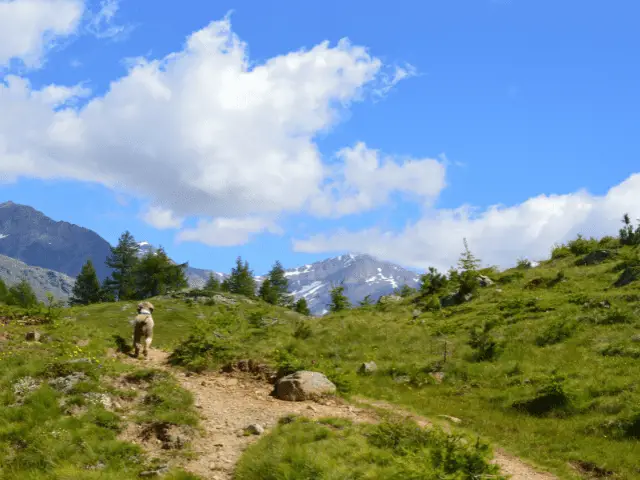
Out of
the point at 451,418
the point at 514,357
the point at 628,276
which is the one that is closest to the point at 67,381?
the point at 451,418

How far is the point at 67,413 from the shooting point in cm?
1323

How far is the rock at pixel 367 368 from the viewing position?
839 inches

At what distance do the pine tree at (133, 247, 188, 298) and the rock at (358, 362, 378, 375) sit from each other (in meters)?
71.7

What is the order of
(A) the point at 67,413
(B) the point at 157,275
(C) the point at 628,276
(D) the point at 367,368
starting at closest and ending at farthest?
(A) the point at 67,413, (D) the point at 367,368, (C) the point at 628,276, (B) the point at 157,275

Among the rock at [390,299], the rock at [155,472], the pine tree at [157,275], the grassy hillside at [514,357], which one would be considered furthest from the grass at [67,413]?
the pine tree at [157,275]

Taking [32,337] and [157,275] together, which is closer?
[32,337]

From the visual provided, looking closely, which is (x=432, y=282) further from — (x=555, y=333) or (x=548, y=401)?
(x=548, y=401)

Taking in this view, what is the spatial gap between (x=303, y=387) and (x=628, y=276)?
20553 millimetres

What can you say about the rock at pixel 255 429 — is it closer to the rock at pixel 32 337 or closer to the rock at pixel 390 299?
the rock at pixel 32 337

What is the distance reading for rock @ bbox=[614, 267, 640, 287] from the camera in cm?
2575

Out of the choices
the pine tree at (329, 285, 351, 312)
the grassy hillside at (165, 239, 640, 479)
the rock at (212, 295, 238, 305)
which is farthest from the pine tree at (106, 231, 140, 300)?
the grassy hillside at (165, 239, 640, 479)

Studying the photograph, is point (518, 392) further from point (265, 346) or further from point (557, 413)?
point (265, 346)

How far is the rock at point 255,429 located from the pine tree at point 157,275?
78394 millimetres

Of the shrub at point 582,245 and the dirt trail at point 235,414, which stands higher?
the shrub at point 582,245
